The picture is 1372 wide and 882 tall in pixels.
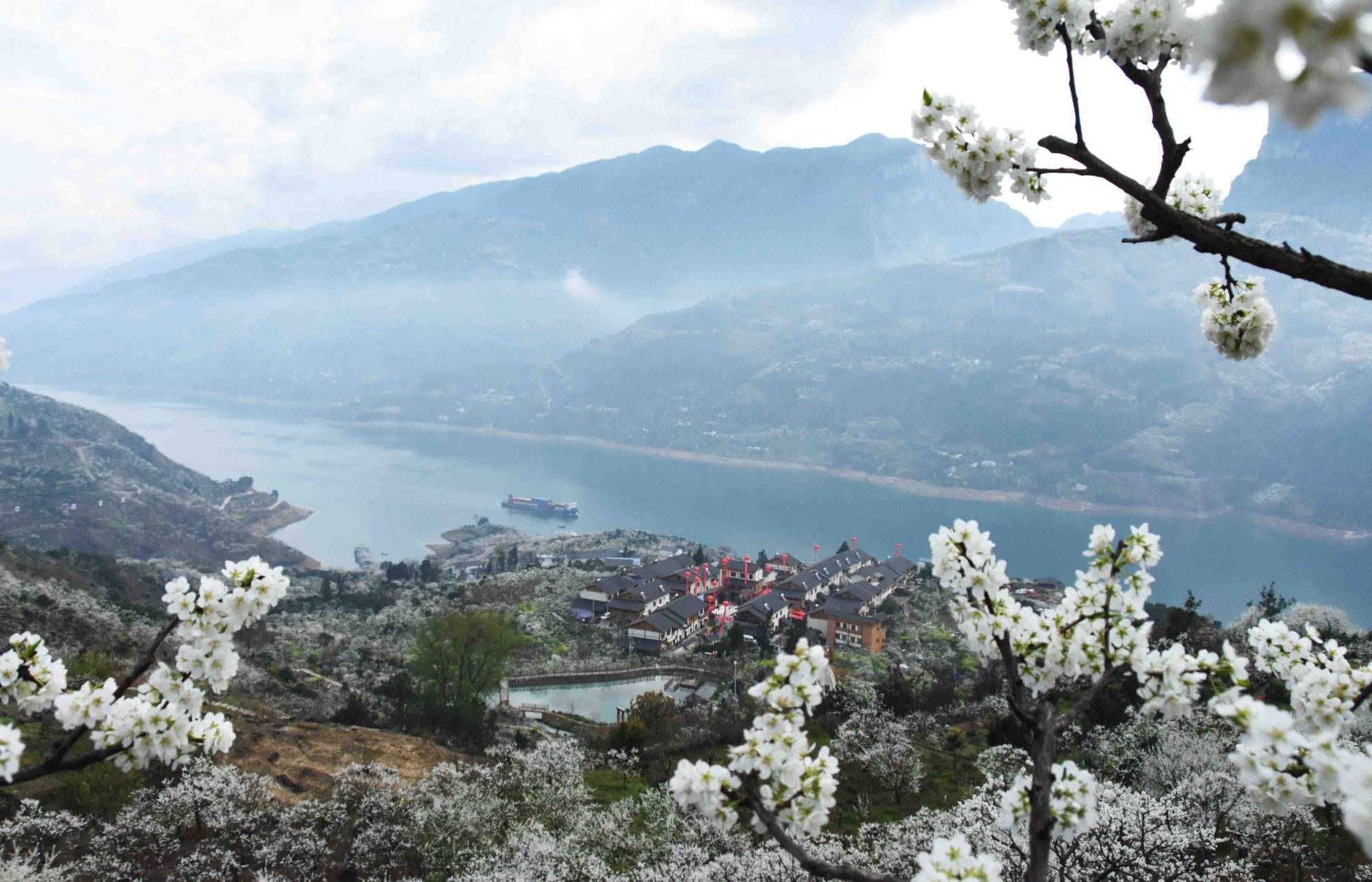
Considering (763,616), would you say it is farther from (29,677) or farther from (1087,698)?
(1087,698)

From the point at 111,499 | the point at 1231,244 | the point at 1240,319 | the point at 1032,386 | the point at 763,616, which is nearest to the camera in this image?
the point at 1231,244

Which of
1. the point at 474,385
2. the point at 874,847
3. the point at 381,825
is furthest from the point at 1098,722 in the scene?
the point at 474,385

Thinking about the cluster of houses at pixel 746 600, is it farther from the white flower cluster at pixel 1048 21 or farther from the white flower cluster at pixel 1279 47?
the white flower cluster at pixel 1279 47

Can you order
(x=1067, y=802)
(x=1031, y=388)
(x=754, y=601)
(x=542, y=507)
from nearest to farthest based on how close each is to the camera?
(x=1067, y=802) → (x=754, y=601) → (x=542, y=507) → (x=1031, y=388)

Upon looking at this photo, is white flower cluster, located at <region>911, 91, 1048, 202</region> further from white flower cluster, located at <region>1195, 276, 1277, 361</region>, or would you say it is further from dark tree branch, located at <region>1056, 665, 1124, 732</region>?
dark tree branch, located at <region>1056, 665, 1124, 732</region>

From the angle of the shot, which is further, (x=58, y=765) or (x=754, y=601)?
(x=754, y=601)

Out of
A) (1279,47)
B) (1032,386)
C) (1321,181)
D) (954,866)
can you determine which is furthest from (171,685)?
(1321,181)
